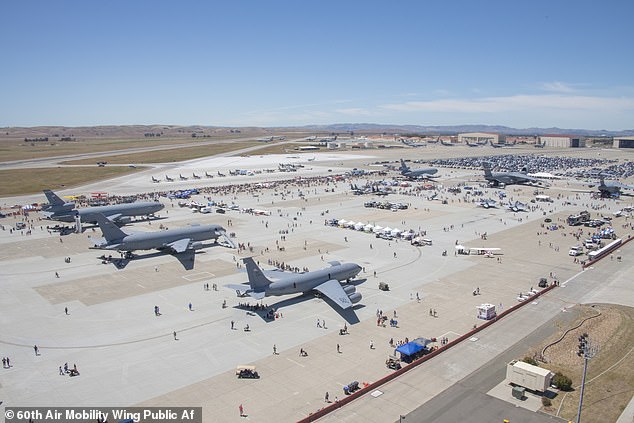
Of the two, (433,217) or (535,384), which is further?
(433,217)

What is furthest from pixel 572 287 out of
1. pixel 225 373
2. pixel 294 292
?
pixel 225 373

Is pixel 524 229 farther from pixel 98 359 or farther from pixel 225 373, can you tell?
pixel 98 359

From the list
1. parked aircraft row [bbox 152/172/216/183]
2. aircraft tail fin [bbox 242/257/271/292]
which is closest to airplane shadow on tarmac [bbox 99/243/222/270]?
aircraft tail fin [bbox 242/257/271/292]

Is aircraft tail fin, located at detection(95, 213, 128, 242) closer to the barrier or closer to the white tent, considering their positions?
the white tent

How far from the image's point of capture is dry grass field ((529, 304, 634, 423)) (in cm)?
3406

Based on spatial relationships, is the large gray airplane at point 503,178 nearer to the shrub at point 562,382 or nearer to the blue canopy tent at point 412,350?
the blue canopy tent at point 412,350

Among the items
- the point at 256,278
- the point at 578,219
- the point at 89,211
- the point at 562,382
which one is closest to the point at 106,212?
the point at 89,211

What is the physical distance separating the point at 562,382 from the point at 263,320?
29.2m

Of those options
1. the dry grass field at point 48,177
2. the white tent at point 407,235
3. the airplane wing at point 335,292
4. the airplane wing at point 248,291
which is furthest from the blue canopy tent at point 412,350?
the dry grass field at point 48,177

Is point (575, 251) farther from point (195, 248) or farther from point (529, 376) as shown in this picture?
point (195, 248)

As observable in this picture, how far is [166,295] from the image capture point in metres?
58.3

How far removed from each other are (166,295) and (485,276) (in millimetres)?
44232

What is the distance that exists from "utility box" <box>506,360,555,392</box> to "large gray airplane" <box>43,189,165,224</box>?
82.5 m

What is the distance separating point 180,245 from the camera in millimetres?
75125
